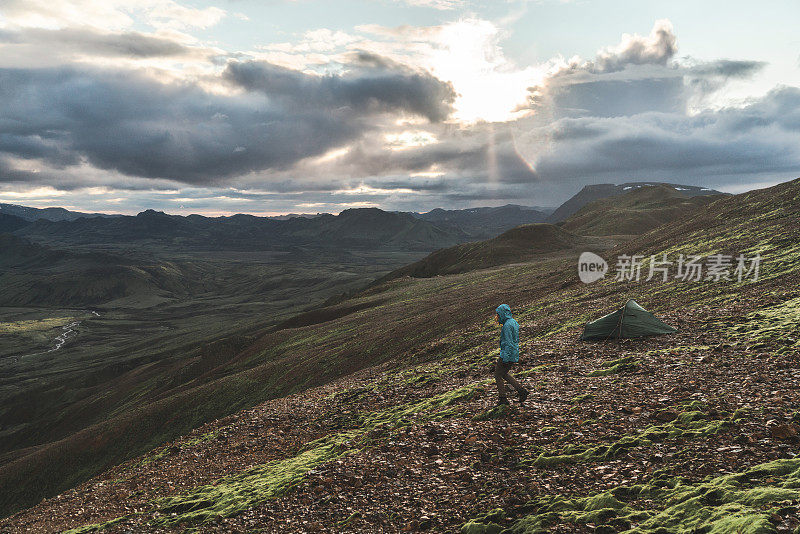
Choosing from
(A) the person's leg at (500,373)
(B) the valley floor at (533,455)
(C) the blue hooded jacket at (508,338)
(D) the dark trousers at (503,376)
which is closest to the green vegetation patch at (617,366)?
(B) the valley floor at (533,455)

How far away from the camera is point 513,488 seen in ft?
34.5

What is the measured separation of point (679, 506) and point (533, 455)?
4.30m

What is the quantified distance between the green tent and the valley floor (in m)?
0.69

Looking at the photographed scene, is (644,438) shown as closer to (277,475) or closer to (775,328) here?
(775,328)

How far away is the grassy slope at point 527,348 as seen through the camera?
13883mm

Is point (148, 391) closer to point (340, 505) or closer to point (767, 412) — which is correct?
point (340, 505)

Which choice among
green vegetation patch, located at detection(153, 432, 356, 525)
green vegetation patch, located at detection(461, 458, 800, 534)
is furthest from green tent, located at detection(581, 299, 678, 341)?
green vegetation patch, located at detection(153, 432, 356, 525)

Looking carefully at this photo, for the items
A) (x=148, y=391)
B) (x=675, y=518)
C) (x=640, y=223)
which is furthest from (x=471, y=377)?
(x=640, y=223)

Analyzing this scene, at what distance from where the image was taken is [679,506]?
802cm

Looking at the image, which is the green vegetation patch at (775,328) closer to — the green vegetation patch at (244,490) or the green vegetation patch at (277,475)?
the green vegetation patch at (277,475)

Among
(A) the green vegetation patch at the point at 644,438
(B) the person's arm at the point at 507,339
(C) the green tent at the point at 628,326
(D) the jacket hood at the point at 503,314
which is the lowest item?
(A) the green vegetation patch at the point at 644,438

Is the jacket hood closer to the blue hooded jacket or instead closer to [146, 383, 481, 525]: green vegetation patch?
the blue hooded jacket

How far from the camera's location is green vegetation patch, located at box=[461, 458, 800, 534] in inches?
285

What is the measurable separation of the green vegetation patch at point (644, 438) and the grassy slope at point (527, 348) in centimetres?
39
